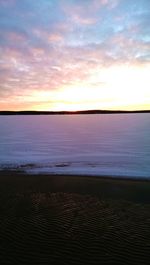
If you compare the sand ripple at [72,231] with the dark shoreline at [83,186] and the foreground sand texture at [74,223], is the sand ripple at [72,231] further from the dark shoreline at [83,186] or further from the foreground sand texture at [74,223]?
the dark shoreline at [83,186]

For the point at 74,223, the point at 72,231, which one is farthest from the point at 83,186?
the point at 72,231

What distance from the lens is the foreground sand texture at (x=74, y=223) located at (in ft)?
28.6

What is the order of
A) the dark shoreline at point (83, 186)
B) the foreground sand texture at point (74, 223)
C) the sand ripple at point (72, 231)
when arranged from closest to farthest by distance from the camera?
the sand ripple at point (72, 231) < the foreground sand texture at point (74, 223) < the dark shoreline at point (83, 186)

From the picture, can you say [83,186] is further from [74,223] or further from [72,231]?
[72,231]

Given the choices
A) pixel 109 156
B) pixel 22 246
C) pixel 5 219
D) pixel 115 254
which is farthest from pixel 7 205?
pixel 109 156

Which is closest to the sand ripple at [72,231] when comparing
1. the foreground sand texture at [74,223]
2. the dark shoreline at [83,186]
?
the foreground sand texture at [74,223]

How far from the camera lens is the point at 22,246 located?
924cm

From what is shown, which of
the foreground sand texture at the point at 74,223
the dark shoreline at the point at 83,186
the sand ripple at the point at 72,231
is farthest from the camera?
the dark shoreline at the point at 83,186

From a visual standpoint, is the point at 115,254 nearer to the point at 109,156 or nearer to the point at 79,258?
the point at 79,258

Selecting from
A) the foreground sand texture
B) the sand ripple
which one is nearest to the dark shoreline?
the foreground sand texture

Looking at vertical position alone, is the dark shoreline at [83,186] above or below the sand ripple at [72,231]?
below

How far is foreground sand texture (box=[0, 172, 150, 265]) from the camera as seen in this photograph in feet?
28.6

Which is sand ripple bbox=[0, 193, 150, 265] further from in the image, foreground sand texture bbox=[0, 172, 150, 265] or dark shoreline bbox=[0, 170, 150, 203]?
dark shoreline bbox=[0, 170, 150, 203]

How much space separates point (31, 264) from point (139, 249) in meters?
3.66
